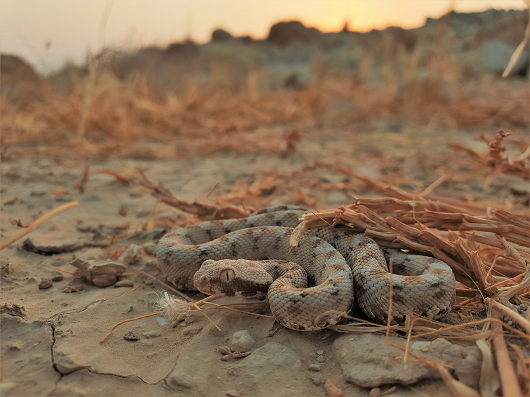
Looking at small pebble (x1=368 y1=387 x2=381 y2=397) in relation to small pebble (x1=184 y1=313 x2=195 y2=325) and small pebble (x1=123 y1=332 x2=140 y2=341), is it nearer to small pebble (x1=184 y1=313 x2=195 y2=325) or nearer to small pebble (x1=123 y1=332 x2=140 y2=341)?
small pebble (x1=184 y1=313 x2=195 y2=325)

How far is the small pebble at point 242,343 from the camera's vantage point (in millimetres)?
2621

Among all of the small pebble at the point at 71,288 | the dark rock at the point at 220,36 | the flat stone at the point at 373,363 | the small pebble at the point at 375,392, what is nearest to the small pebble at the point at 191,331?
the flat stone at the point at 373,363

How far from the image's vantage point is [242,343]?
263 cm

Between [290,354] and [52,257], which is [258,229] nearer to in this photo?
[290,354]

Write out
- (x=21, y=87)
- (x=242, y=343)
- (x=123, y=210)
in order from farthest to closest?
(x=21, y=87)
(x=123, y=210)
(x=242, y=343)

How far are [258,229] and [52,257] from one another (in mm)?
2043

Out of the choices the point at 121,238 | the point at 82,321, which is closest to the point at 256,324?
the point at 82,321

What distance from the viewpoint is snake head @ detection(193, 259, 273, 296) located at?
3.01m

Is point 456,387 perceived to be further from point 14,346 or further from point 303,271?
point 14,346

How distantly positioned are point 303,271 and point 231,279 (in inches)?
25.4

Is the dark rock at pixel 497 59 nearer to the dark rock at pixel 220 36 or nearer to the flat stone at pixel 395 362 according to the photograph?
the flat stone at pixel 395 362

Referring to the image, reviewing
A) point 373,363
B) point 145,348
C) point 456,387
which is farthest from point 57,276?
point 456,387

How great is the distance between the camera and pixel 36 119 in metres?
10.1

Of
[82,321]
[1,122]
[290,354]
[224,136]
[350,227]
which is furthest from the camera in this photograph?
[224,136]
